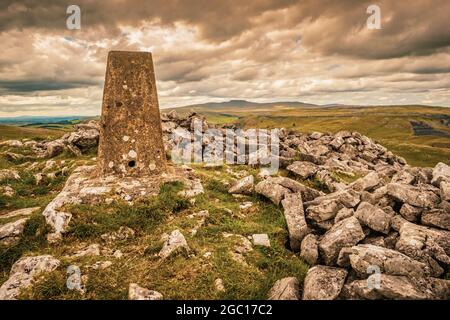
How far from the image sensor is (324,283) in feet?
23.7

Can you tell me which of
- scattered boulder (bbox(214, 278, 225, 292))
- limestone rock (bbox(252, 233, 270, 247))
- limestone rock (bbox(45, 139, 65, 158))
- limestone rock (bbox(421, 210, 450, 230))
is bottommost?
scattered boulder (bbox(214, 278, 225, 292))

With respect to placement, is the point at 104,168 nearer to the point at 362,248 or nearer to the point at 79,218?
the point at 79,218

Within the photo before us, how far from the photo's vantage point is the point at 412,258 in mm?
7969

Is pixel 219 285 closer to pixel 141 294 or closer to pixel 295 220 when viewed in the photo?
pixel 141 294

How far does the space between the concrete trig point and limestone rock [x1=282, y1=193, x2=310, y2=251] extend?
20.0 feet

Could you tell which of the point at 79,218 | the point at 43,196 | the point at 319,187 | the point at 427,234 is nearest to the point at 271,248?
the point at 427,234

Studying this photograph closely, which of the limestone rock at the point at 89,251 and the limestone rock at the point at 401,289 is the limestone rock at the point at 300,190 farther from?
the limestone rock at the point at 89,251

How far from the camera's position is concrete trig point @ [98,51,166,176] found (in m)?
12.9

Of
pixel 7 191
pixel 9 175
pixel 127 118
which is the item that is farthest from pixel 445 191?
pixel 9 175

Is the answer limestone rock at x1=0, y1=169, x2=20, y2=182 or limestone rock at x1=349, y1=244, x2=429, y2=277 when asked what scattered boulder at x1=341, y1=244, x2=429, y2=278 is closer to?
limestone rock at x1=349, y1=244, x2=429, y2=277

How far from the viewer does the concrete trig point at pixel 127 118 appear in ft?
42.2

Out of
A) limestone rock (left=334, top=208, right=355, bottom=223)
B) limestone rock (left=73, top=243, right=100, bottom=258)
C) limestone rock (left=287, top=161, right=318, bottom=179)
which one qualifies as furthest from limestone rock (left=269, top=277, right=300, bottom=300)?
limestone rock (left=287, top=161, right=318, bottom=179)

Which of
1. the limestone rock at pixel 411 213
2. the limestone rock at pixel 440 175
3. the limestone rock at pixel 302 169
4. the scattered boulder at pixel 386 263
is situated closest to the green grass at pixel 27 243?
the scattered boulder at pixel 386 263
